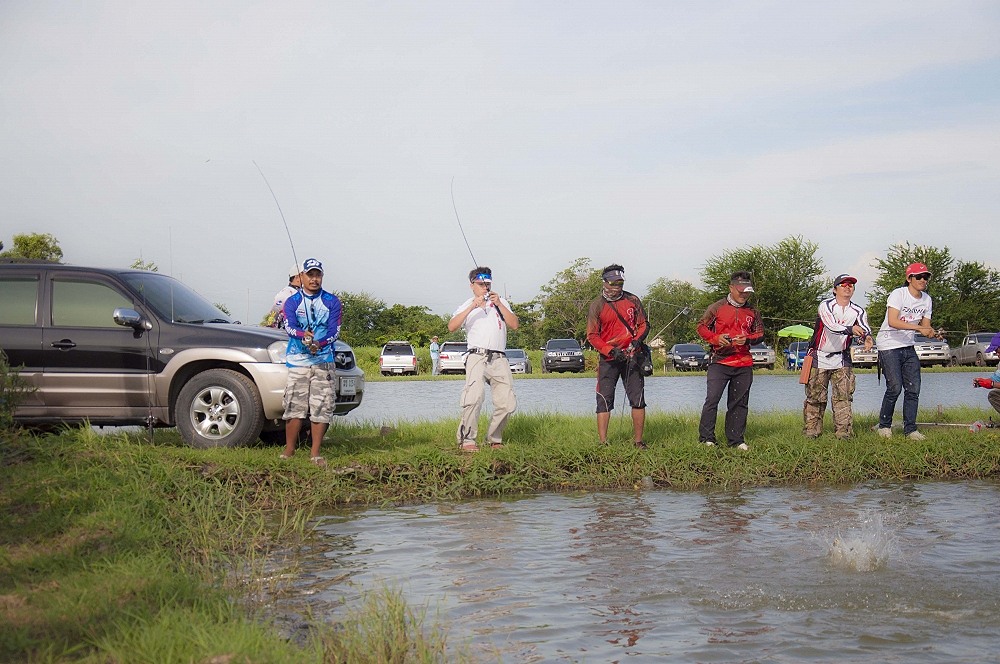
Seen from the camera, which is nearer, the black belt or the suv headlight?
the suv headlight

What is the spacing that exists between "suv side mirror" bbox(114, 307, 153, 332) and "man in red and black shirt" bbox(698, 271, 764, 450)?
556 cm

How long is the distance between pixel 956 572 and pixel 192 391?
6.76 meters

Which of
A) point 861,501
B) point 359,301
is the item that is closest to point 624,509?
point 861,501

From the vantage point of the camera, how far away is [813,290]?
5941 centimetres

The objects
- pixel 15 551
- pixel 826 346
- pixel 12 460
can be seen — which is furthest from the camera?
pixel 826 346

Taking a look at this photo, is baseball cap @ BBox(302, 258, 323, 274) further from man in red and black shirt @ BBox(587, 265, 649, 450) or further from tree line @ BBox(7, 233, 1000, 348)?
tree line @ BBox(7, 233, 1000, 348)

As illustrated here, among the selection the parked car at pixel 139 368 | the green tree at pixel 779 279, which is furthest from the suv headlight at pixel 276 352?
the green tree at pixel 779 279

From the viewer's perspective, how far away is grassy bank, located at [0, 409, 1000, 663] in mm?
4555

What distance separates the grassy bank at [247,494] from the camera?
455cm

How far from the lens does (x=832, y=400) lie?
11.1 m

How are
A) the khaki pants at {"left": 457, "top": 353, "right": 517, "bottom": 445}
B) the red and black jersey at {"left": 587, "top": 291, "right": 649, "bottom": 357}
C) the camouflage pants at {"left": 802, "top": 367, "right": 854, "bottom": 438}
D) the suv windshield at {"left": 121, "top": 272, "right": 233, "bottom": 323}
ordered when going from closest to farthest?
the suv windshield at {"left": 121, "top": 272, "right": 233, "bottom": 323} → the khaki pants at {"left": 457, "top": 353, "right": 517, "bottom": 445} → the red and black jersey at {"left": 587, "top": 291, "right": 649, "bottom": 357} → the camouflage pants at {"left": 802, "top": 367, "right": 854, "bottom": 438}

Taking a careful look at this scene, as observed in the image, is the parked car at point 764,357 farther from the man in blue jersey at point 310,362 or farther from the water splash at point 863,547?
the water splash at point 863,547

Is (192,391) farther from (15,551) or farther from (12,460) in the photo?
(15,551)

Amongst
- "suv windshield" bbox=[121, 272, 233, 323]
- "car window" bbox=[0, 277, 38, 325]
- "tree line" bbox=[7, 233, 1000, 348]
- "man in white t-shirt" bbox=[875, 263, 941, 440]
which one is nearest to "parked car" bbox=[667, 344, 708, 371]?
"tree line" bbox=[7, 233, 1000, 348]
